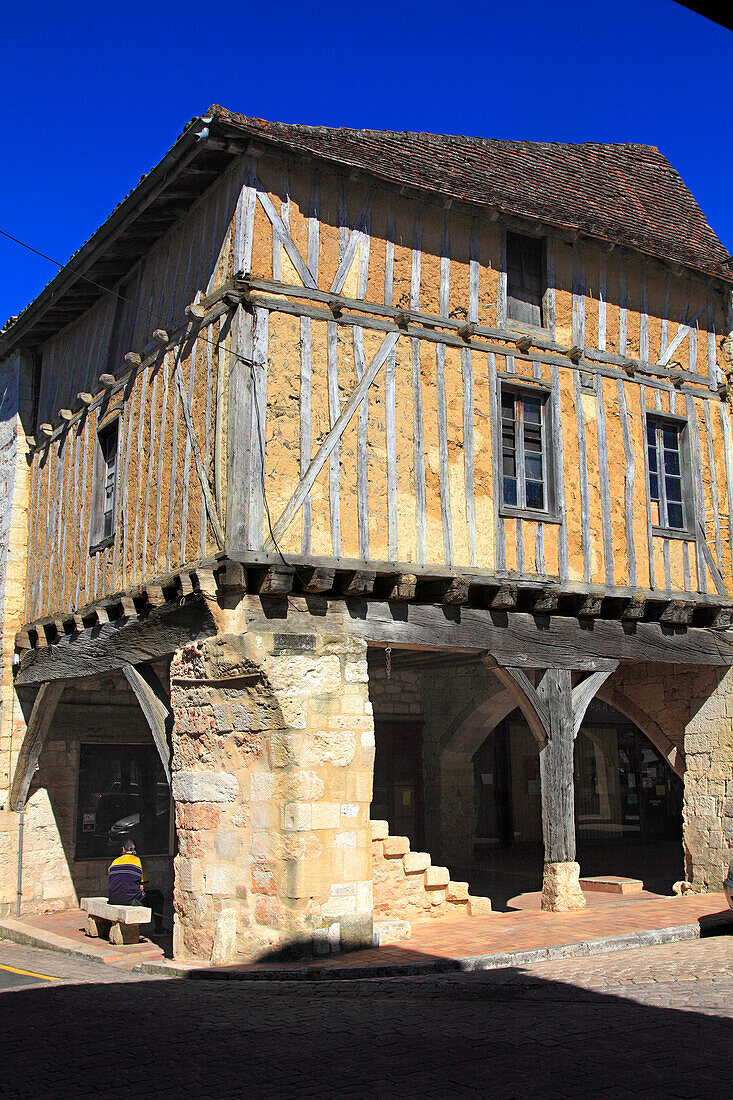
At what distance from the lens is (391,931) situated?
26.4 feet

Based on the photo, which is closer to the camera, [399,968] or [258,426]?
[399,968]

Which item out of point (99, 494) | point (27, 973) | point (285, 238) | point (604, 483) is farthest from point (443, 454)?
point (27, 973)

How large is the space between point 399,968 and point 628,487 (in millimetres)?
5200

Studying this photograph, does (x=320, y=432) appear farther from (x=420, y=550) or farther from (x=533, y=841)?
(x=533, y=841)

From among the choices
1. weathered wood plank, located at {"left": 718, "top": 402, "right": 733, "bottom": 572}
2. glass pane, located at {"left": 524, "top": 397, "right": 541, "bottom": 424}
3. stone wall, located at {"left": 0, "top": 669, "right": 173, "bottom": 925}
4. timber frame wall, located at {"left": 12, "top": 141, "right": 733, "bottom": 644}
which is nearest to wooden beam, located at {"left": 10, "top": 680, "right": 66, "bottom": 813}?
stone wall, located at {"left": 0, "top": 669, "right": 173, "bottom": 925}

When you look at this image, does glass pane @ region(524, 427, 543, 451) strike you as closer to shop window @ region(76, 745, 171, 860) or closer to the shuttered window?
the shuttered window

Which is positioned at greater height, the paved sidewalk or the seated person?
the seated person

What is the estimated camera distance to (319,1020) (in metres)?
5.64

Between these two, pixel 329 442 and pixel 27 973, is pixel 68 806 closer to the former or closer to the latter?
pixel 27 973

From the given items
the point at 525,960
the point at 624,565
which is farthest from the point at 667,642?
the point at 525,960

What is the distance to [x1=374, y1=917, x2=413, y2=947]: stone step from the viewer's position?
7.98 m

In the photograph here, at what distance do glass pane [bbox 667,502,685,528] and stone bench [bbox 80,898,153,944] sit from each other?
21.0ft

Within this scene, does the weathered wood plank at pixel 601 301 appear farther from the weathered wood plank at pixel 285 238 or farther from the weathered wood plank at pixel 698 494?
the weathered wood plank at pixel 285 238

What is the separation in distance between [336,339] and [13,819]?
23.1 feet
